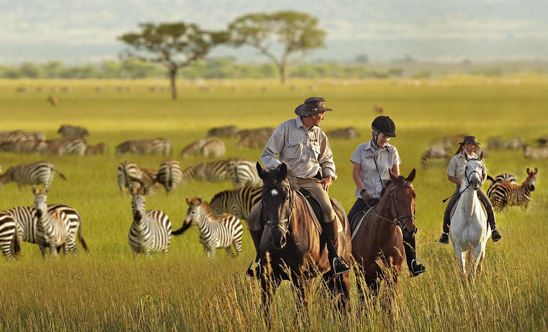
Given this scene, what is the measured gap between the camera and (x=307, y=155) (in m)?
12.0

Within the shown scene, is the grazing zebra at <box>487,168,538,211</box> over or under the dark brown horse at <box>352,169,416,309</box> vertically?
over

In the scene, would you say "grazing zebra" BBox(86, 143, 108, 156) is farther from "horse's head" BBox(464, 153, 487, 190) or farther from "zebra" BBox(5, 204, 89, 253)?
"horse's head" BBox(464, 153, 487, 190)

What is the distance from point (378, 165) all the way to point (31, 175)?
20175 millimetres

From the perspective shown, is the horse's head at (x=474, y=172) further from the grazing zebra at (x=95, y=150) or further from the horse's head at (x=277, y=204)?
the grazing zebra at (x=95, y=150)

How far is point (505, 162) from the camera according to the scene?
126ft

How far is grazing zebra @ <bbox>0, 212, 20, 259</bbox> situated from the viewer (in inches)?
731

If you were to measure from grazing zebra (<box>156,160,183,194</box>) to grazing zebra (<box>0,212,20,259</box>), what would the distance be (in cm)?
1135

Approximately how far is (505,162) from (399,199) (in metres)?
27.3

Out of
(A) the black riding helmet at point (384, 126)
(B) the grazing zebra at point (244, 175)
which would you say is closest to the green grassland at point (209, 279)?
(B) the grazing zebra at point (244, 175)

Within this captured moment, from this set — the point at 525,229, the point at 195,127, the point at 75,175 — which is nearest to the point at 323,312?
the point at 525,229

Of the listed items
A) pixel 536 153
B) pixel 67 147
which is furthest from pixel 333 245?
pixel 67 147

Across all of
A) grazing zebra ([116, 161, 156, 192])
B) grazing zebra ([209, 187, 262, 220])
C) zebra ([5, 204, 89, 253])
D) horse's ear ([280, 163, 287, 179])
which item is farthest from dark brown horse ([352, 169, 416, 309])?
grazing zebra ([116, 161, 156, 192])

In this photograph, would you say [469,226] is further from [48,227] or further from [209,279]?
[48,227]

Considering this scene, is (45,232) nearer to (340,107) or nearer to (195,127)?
(195,127)
